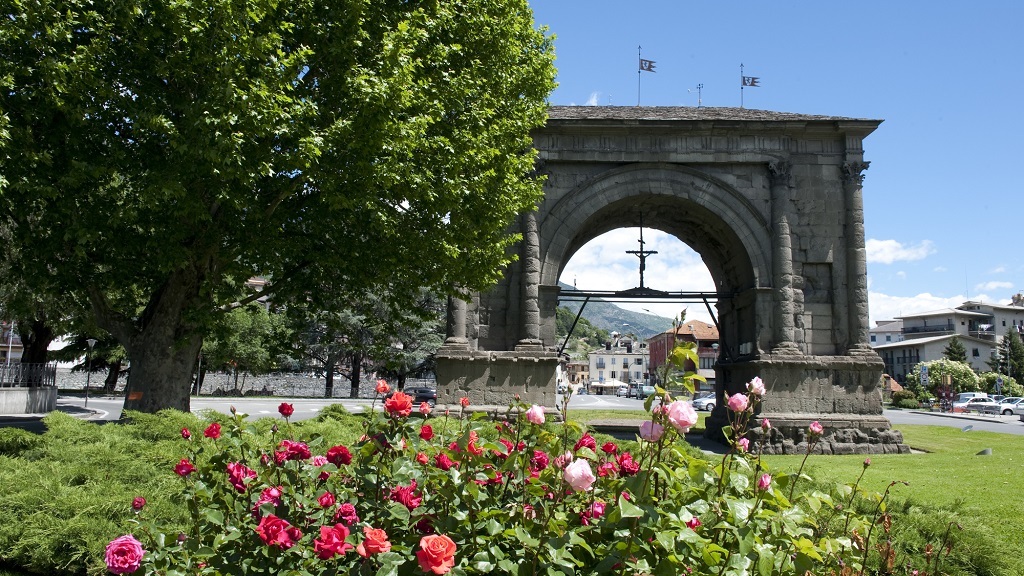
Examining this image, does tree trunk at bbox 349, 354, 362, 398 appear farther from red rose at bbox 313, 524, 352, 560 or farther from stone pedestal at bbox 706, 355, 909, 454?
red rose at bbox 313, 524, 352, 560

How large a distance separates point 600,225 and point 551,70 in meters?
5.16

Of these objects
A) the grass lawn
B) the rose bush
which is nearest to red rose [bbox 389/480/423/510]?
the rose bush

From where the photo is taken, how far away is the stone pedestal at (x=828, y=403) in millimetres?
15727

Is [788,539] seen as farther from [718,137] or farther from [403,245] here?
[718,137]

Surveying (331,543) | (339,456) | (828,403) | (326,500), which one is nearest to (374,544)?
(331,543)

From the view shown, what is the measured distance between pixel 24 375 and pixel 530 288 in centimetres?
1966

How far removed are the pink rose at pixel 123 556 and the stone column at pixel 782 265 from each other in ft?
50.5

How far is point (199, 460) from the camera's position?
597cm

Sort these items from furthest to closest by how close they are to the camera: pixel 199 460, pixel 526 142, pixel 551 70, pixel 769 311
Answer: pixel 769 311, pixel 551 70, pixel 526 142, pixel 199 460

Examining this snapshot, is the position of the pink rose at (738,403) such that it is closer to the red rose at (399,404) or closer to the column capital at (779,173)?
the red rose at (399,404)

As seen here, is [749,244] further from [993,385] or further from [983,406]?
[993,385]

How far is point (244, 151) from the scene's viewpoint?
971cm

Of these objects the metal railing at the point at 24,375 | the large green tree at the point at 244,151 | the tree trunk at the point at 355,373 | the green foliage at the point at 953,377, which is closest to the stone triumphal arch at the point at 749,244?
the large green tree at the point at 244,151

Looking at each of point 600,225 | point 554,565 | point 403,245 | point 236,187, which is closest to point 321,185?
point 236,187
